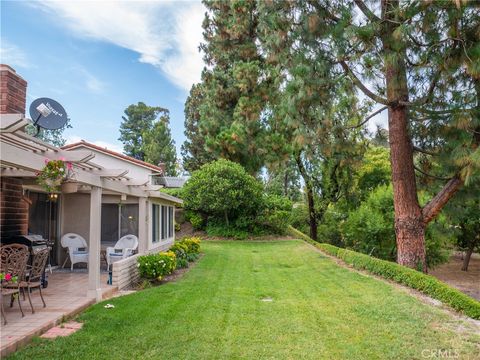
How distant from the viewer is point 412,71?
8688 mm

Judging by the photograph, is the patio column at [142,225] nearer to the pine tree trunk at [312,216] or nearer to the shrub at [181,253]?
the shrub at [181,253]

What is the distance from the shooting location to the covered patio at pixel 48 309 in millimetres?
4482

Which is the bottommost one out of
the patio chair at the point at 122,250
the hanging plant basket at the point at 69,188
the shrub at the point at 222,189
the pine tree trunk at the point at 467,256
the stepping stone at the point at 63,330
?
the pine tree trunk at the point at 467,256

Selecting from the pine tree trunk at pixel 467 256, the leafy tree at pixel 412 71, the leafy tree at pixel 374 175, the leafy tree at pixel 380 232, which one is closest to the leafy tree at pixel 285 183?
the leafy tree at pixel 374 175

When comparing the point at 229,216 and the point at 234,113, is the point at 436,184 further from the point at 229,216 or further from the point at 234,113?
the point at 234,113

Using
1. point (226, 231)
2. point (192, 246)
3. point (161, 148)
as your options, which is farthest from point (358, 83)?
point (161, 148)

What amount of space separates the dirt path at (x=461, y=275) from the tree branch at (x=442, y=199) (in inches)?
204

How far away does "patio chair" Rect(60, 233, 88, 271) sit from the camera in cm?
972

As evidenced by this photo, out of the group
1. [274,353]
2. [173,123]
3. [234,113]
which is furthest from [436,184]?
[173,123]

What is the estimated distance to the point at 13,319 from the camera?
5180 mm

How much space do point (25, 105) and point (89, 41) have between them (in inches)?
221

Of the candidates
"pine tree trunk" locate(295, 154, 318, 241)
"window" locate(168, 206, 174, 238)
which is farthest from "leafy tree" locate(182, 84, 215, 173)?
"window" locate(168, 206, 174, 238)

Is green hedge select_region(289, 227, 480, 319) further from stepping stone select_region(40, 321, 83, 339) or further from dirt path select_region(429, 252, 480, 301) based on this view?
stepping stone select_region(40, 321, 83, 339)

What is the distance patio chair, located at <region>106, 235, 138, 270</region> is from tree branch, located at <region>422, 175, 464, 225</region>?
7545 millimetres
